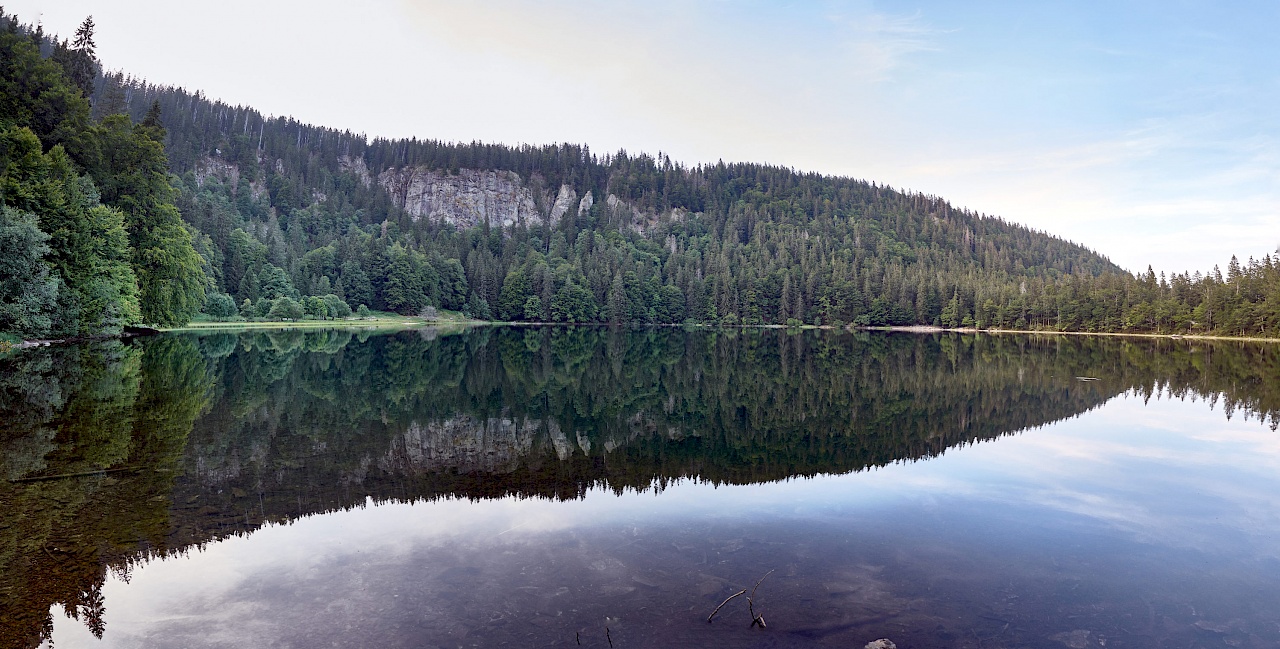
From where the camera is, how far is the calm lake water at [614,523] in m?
6.57

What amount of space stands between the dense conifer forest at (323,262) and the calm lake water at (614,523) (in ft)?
73.0

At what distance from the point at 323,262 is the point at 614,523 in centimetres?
12228

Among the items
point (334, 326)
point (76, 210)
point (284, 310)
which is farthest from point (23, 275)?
point (284, 310)

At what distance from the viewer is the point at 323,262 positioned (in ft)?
384

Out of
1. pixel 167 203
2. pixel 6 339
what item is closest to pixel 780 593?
pixel 6 339

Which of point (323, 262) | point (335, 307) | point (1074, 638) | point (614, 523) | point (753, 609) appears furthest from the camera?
point (323, 262)

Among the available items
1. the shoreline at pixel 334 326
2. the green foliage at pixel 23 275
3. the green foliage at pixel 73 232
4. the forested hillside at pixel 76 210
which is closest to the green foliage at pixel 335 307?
the shoreline at pixel 334 326

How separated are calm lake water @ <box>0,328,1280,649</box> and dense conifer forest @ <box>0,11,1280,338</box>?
22.3 meters

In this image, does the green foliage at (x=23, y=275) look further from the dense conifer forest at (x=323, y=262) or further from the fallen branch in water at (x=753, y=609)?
the fallen branch in water at (x=753, y=609)

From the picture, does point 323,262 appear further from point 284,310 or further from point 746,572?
point 746,572

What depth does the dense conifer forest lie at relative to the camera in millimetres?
37000

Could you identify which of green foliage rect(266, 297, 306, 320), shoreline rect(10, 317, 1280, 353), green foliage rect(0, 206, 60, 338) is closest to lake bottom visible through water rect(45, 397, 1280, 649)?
green foliage rect(0, 206, 60, 338)

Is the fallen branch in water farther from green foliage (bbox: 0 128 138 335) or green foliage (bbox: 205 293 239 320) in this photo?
green foliage (bbox: 205 293 239 320)

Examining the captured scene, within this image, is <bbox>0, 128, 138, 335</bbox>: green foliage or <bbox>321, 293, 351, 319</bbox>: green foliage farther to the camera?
<bbox>321, 293, 351, 319</bbox>: green foliage
